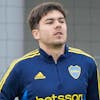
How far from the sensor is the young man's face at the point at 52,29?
3893mm

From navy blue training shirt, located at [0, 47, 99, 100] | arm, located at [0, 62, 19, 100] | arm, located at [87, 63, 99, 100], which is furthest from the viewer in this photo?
arm, located at [87, 63, 99, 100]

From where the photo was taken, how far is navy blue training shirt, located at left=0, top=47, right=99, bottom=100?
3877 millimetres

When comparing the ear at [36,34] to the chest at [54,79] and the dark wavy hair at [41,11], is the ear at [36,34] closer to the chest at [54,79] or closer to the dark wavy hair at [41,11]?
the dark wavy hair at [41,11]

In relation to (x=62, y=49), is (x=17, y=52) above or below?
below

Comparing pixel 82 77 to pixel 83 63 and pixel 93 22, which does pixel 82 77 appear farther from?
pixel 93 22

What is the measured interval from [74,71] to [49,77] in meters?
0.18

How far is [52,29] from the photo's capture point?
3922mm

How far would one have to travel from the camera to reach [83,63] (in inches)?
160

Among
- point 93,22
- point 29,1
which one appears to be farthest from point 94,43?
point 29,1

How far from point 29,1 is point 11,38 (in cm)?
139

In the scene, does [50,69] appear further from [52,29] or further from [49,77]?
[52,29]

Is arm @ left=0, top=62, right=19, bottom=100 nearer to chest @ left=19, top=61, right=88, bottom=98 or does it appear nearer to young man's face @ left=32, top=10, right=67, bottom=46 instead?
chest @ left=19, top=61, right=88, bottom=98

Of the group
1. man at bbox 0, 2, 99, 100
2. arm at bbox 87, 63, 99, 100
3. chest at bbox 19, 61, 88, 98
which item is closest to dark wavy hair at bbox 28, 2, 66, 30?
man at bbox 0, 2, 99, 100

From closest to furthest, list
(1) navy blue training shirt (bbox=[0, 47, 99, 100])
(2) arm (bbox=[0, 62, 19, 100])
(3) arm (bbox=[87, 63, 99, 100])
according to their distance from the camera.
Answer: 1. (1) navy blue training shirt (bbox=[0, 47, 99, 100])
2. (2) arm (bbox=[0, 62, 19, 100])
3. (3) arm (bbox=[87, 63, 99, 100])
